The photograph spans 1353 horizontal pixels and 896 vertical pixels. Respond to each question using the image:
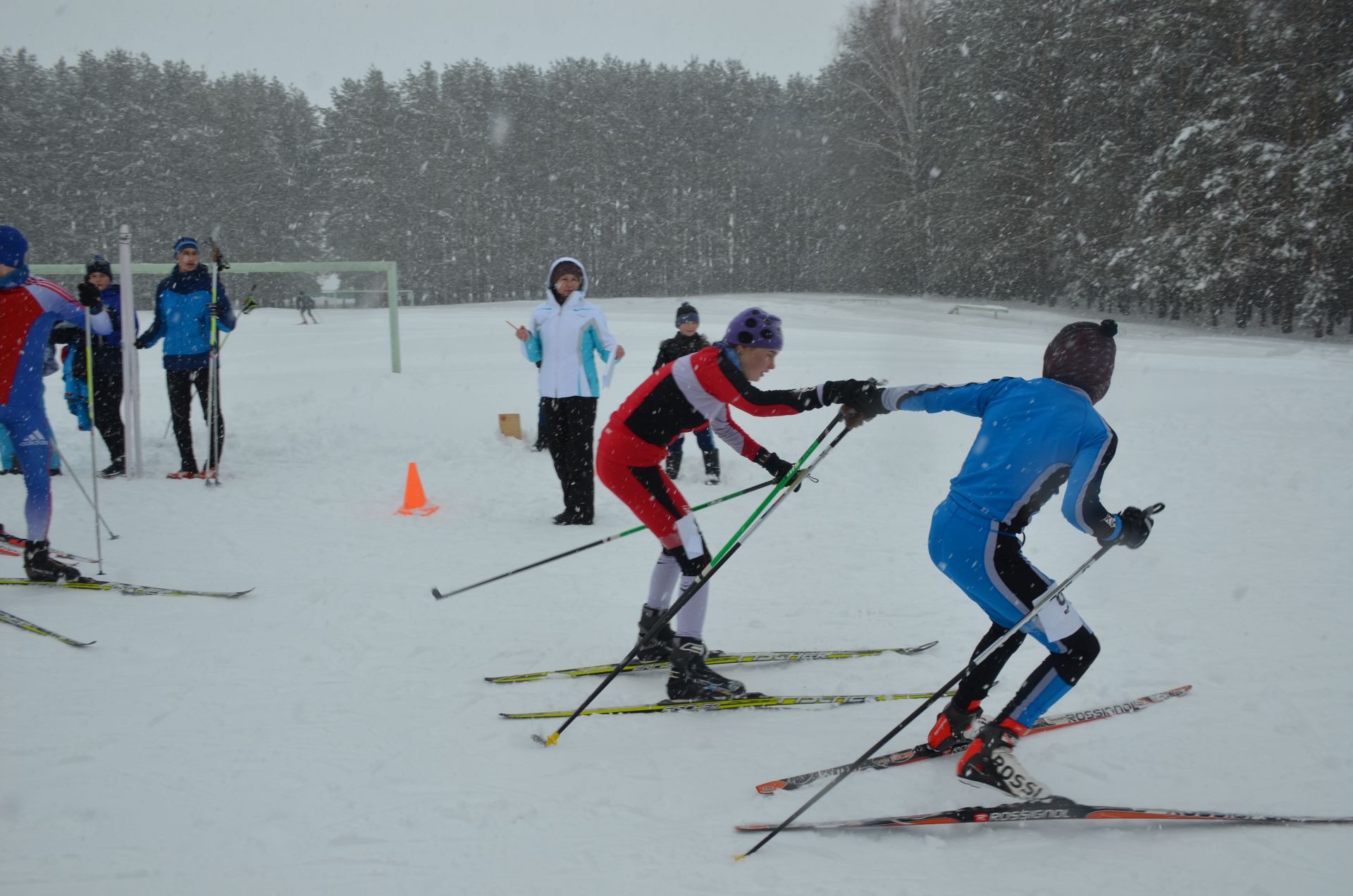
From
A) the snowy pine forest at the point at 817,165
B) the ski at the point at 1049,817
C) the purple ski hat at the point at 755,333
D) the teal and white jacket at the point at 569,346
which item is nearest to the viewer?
the ski at the point at 1049,817

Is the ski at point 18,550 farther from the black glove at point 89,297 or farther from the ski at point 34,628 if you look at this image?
the black glove at point 89,297

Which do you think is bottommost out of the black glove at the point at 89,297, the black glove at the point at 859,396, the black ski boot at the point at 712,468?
the black ski boot at the point at 712,468

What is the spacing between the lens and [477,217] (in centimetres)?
4447

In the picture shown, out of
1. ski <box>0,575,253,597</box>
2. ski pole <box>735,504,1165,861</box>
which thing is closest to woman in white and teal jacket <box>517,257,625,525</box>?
ski <box>0,575,253,597</box>


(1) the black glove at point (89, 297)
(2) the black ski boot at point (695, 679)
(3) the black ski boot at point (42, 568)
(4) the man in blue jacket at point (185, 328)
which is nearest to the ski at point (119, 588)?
(3) the black ski boot at point (42, 568)

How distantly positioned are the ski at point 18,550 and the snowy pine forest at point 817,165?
78.3 ft

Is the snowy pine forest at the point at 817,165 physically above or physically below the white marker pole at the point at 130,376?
above

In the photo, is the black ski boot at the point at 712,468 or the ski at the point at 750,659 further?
the black ski boot at the point at 712,468

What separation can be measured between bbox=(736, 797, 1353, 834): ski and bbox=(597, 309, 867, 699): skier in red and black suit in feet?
3.70

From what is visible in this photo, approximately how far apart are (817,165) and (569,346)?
120 feet

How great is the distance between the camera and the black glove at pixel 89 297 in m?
5.78

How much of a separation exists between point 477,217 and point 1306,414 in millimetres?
40490

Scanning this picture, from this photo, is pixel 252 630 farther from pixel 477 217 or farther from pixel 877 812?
pixel 477 217

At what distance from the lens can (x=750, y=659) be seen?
4426mm
